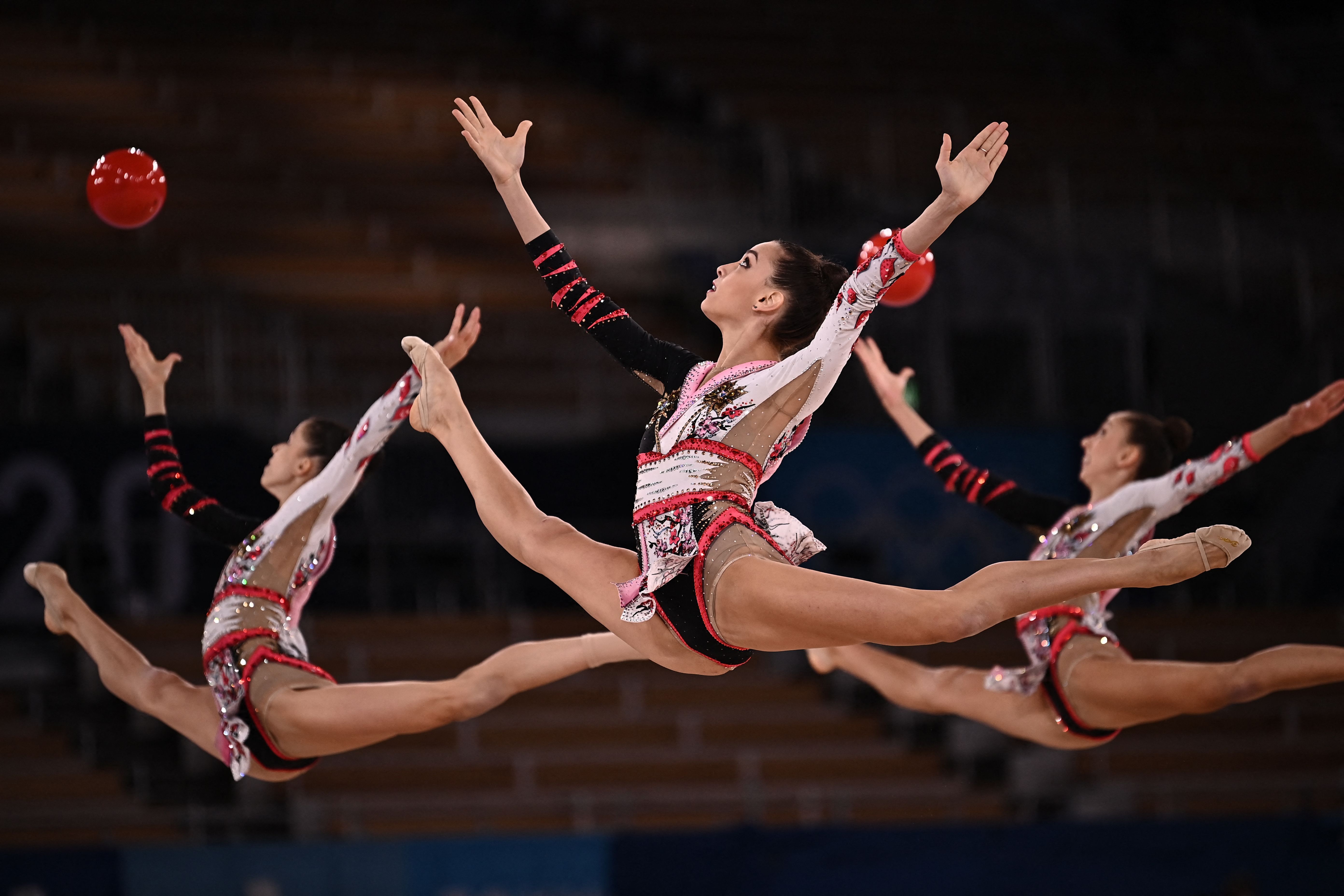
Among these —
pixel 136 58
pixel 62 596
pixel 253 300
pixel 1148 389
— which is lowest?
pixel 62 596

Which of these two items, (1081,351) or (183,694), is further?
(1081,351)

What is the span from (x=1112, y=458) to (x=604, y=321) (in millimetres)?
1889

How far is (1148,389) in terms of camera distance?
8461 mm

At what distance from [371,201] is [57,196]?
1.90 m

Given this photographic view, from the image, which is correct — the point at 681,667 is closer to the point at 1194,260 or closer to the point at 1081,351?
the point at 1081,351

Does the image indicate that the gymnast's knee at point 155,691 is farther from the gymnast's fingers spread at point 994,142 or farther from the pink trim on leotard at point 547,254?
the gymnast's fingers spread at point 994,142

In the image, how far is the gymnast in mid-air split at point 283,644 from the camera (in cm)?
418

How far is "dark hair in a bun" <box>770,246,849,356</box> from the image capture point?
3596 mm

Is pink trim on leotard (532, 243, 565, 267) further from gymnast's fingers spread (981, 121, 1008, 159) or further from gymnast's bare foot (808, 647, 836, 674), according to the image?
gymnast's bare foot (808, 647, 836, 674)

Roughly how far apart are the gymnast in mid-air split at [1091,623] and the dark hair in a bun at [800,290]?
1.01 m

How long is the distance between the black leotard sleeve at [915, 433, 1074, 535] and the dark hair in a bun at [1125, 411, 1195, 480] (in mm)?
275

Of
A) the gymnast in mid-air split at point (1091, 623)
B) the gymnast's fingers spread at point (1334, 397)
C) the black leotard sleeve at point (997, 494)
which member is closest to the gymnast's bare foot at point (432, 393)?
the gymnast in mid-air split at point (1091, 623)

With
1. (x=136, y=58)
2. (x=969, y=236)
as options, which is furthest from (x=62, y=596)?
(x=136, y=58)

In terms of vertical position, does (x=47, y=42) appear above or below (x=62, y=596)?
above
